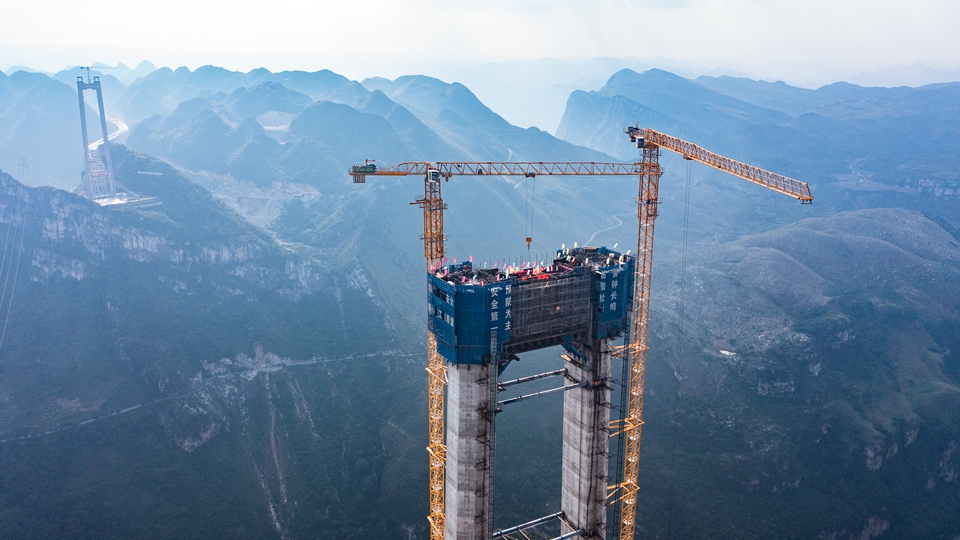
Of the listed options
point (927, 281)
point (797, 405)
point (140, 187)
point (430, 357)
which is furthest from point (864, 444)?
point (140, 187)

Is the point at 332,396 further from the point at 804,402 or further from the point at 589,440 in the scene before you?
the point at 804,402

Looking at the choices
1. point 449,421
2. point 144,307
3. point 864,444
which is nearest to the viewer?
point 449,421

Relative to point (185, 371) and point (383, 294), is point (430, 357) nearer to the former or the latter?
point (185, 371)

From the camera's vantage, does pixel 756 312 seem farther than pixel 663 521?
Yes

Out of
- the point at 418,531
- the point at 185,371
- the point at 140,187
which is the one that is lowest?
the point at 418,531

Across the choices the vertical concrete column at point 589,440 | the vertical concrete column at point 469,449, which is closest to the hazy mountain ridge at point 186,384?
the vertical concrete column at point 589,440

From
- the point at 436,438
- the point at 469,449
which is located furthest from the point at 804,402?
the point at 469,449
